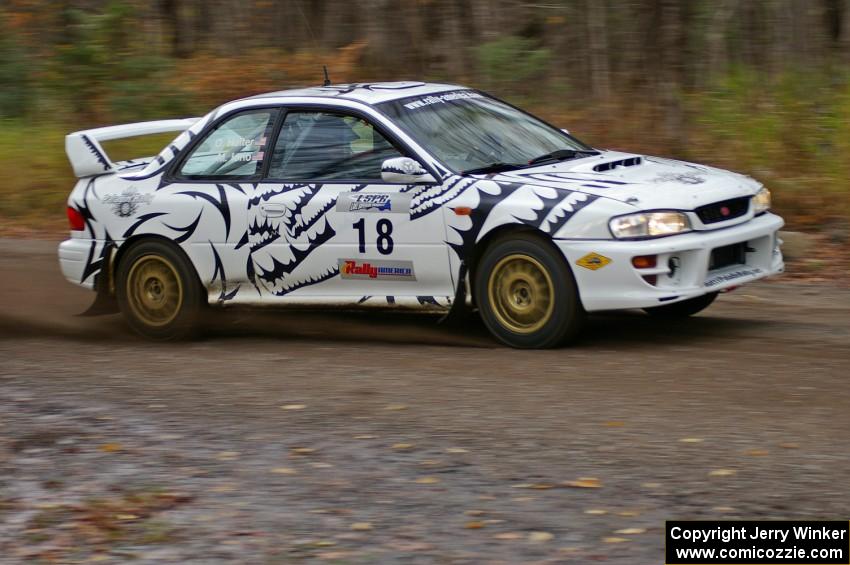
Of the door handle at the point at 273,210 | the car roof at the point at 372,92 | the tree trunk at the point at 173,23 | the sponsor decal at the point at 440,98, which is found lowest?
the door handle at the point at 273,210

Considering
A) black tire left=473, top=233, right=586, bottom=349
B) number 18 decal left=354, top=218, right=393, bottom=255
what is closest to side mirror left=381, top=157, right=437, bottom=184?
number 18 decal left=354, top=218, right=393, bottom=255

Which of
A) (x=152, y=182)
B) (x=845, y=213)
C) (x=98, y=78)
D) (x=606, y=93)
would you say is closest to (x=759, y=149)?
(x=845, y=213)

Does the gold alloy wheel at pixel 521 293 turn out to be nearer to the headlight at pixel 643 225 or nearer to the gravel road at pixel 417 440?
the gravel road at pixel 417 440

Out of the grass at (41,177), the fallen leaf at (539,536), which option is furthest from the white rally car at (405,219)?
the grass at (41,177)

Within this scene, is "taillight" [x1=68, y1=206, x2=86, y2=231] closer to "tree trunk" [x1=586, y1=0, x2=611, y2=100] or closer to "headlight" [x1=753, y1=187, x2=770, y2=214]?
"headlight" [x1=753, y1=187, x2=770, y2=214]

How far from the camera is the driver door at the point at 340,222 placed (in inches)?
317

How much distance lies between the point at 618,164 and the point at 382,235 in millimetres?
1553

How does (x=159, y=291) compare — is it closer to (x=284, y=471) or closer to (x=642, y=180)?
(x=642, y=180)

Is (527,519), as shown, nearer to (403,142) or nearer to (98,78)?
(403,142)

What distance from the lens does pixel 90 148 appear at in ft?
30.9

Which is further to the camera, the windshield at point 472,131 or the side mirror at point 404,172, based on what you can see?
the windshield at point 472,131

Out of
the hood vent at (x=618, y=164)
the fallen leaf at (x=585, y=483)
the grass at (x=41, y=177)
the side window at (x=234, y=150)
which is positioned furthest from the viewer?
the grass at (x=41, y=177)

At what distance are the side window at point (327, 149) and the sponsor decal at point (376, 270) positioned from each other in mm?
542

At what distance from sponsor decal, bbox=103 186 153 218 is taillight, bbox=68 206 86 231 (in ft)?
1.02
